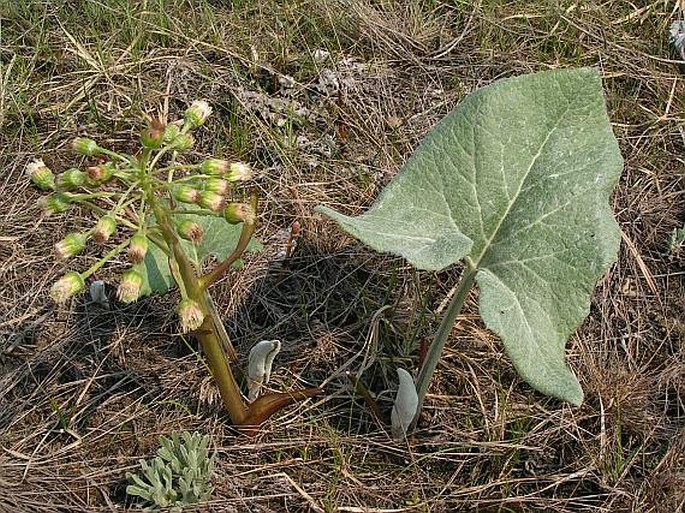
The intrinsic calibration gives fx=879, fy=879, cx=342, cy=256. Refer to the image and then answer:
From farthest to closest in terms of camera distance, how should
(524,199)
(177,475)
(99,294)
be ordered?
(99,294), (177,475), (524,199)

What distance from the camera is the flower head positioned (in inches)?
55.6

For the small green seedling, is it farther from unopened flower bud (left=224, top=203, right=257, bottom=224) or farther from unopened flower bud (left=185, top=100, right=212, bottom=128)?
unopened flower bud (left=185, top=100, right=212, bottom=128)

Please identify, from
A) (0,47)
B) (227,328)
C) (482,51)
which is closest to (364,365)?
(227,328)

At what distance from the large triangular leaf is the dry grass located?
35cm

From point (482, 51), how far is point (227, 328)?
1284 millimetres

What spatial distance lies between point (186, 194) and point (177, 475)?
66cm

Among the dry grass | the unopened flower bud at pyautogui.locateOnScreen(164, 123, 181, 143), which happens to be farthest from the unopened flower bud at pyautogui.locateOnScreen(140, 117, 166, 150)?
the dry grass

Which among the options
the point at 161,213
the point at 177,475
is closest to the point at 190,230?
the point at 161,213

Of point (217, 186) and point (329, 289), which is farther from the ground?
point (217, 186)

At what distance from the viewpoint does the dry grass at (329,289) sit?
186 centimetres

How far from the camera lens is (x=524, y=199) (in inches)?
65.4

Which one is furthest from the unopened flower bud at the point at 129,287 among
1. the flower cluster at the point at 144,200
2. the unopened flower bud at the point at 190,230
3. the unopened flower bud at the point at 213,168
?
the unopened flower bud at the point at 213,168

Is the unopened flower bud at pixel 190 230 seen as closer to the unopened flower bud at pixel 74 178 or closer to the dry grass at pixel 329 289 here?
the unopened flower bud at pixel 74 178

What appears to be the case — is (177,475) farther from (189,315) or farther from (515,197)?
(515,197)
